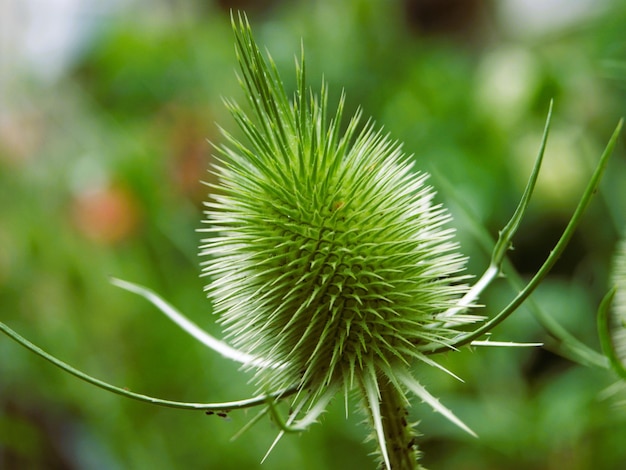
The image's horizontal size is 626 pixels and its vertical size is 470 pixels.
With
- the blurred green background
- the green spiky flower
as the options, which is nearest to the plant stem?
the green spiky flower

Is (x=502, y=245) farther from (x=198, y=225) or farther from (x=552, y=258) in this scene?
(x=198, y=225)

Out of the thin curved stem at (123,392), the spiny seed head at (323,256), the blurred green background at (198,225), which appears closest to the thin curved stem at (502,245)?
the spiny seed head at (323,256)

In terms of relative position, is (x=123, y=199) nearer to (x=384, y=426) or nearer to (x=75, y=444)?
(x=75, y=444)

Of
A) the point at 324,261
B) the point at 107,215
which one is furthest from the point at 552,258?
the point at 107,215

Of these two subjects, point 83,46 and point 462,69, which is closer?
point 462,69

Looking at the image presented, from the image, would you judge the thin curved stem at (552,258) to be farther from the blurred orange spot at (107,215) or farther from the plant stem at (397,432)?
the blurred orange spot at (107,215)

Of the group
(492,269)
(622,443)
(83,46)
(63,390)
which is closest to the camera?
(492,269)

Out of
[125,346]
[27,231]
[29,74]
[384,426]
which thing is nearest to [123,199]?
[27,231]
